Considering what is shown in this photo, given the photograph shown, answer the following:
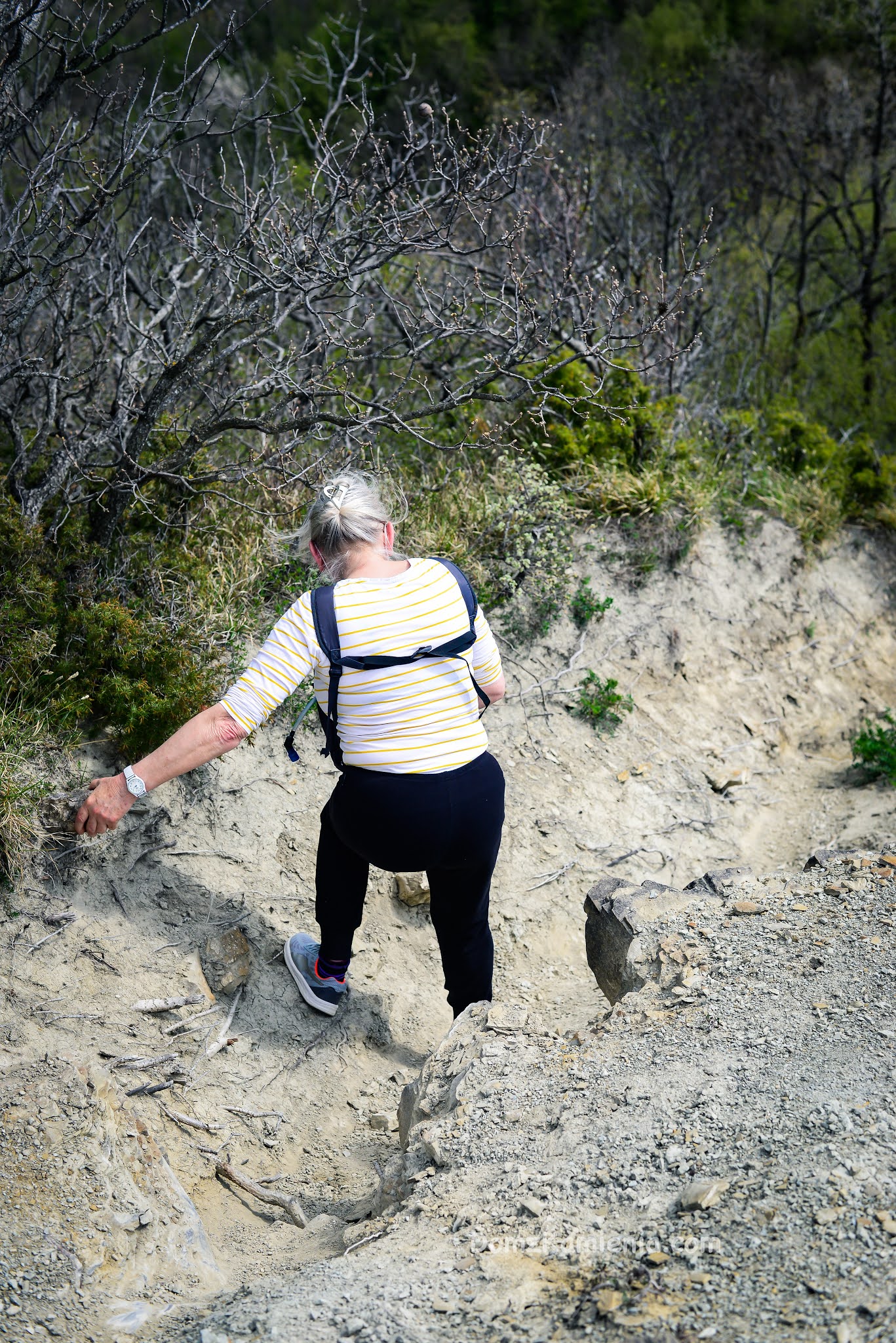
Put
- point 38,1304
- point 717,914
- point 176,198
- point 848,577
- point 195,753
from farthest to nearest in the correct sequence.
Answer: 1. point 176,198
2. point 848,577
3. point 717,914
4. point 195,753
5. point 38,1304

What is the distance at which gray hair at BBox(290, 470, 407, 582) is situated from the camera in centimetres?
296

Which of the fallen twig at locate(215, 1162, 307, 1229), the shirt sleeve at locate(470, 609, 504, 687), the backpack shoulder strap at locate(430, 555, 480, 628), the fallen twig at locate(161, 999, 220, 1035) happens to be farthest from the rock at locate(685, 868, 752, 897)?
the fallen twig at locate(161, 999, 220, 1035)

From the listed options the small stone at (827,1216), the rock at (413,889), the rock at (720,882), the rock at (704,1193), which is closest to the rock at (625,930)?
the rock at (720,882)

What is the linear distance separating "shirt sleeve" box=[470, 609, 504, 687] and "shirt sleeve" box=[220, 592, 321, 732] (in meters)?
0.56

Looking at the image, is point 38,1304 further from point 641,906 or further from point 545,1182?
point 641,906

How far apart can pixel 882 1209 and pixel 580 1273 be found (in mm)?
703

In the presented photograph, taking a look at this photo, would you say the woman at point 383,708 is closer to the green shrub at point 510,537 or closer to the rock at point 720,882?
the rock at point 720,882

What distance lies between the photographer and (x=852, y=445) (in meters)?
7.69

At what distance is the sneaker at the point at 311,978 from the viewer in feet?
12.8

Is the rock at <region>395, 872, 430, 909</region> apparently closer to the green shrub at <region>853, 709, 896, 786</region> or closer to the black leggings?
the black leggings

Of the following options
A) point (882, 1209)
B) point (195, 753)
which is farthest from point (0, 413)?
point (882, 1209)

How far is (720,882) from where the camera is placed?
3.96 metres

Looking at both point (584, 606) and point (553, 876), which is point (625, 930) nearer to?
point (553, 876)

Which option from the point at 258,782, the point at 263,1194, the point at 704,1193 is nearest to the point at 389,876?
the point at 258,782
